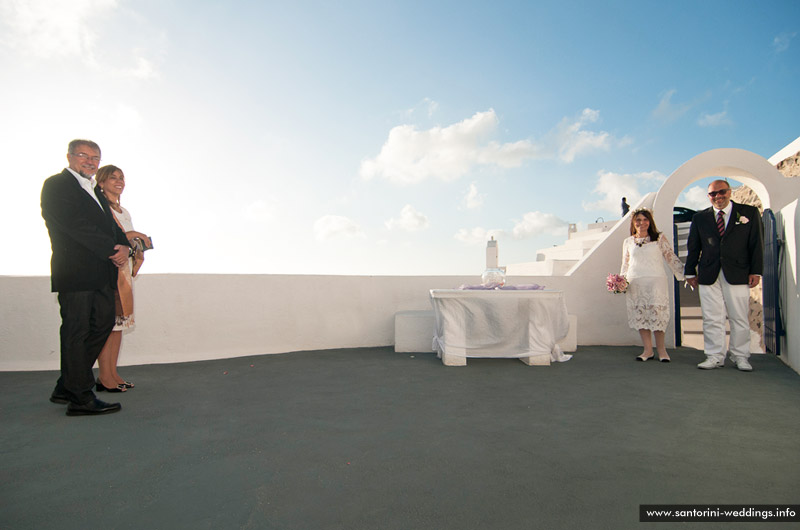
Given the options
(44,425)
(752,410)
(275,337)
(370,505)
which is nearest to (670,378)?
(752,410)

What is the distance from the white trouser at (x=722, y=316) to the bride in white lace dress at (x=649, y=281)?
0.41 metres

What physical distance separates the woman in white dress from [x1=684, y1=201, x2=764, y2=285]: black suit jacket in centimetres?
593

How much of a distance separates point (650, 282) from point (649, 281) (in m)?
0.02

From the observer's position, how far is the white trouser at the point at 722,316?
5148 millimetres

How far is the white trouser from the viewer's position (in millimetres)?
5148

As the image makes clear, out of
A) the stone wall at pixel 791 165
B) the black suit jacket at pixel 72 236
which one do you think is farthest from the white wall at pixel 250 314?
the stone wall at pixel 791 165

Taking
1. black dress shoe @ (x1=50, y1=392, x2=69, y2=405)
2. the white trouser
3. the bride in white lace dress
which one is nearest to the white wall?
the bride in white lace dress

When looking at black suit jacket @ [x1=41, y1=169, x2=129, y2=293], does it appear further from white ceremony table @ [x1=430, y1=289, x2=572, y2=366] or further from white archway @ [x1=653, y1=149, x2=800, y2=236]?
white archway @ [x1=653, y1=149, x2=800, y2=236]

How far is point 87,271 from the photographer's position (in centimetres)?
339

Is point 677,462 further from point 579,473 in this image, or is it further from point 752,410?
point 752,410

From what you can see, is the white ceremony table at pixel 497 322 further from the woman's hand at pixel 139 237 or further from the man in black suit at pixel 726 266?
the woman's hand at pixel 139 237

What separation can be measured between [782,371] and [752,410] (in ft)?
7.12

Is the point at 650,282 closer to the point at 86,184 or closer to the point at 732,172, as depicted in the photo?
the point at 732,172

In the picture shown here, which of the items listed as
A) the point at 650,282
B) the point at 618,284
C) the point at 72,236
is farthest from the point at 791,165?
the point at 72,236
